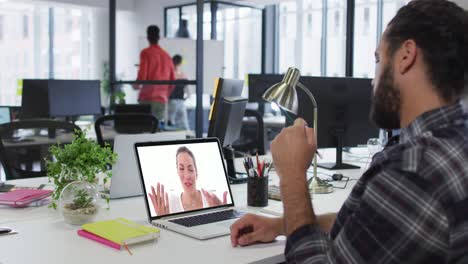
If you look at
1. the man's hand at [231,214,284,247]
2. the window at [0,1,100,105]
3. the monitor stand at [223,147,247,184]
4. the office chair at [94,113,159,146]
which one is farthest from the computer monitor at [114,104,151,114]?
the window at [0,1,100,105]


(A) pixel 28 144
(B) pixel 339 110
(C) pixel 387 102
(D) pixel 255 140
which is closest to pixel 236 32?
(D) pixel 255 140

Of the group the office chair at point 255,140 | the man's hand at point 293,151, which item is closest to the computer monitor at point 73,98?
the office chair at point 255,140

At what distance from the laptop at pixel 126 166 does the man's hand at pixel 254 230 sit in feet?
1.89

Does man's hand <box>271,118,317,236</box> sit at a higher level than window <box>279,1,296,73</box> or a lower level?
lower

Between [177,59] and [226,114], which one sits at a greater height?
[177,59]

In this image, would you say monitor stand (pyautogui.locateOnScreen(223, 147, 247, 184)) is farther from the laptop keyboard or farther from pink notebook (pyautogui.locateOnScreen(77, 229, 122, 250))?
pink notebook (pyautogui.locateOnScreen(77, 229, 122, 250))

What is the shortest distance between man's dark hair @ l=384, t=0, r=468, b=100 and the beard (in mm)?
79

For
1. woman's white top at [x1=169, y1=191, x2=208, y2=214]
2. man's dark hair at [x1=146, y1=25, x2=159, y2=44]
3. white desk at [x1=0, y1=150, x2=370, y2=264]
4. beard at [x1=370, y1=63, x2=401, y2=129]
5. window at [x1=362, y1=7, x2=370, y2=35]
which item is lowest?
white desk at [x1=0, y1=150, x2=370, y2=264]

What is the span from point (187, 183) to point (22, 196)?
0.61 metres

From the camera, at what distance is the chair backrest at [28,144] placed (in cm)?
275

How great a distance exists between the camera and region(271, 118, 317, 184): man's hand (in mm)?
1251

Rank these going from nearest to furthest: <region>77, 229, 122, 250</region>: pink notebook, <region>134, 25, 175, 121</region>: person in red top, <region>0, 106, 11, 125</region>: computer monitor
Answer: <region>77, 229, 122, 250</region>: pink notebook → <region>0, 106, 11, 125</region>: computer monitor → <region>134, 25, 175, 121</region>: person in red top

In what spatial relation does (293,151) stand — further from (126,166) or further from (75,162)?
(126,166)

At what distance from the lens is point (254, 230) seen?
144cm
